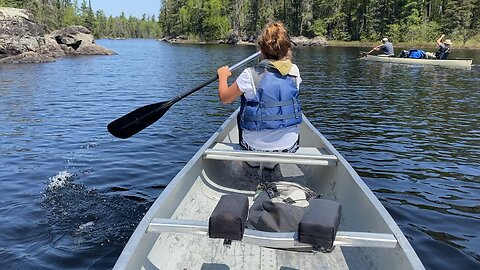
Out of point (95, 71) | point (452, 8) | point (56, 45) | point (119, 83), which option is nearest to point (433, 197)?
point (119, 83)

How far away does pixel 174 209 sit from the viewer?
422 centimetres

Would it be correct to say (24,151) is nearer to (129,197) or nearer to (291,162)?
(129,197)

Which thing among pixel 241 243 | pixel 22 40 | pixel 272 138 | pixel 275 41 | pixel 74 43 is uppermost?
pixel 22 40

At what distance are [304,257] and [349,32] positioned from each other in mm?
72517

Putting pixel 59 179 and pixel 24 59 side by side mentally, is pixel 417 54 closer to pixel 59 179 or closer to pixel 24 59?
pixel 59 179

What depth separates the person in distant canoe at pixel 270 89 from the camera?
444cm

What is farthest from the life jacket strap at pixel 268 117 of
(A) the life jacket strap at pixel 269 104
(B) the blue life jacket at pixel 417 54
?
(B) the blue life jacket at pixel 417 54

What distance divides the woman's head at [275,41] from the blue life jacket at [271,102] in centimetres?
13

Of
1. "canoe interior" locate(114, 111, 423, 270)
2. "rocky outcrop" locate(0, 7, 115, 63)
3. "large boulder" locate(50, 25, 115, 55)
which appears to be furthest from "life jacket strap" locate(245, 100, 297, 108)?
"large boulder" locate(50, 25, 115, 55)

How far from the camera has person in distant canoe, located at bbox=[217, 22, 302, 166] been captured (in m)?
4.44

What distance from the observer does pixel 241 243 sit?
4.18 m

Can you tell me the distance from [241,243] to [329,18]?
2874 inches

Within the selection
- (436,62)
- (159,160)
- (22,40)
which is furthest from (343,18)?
(159,160)

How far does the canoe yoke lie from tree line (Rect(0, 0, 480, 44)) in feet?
182
